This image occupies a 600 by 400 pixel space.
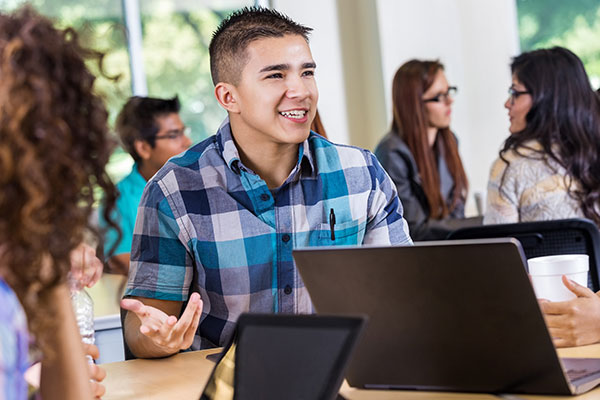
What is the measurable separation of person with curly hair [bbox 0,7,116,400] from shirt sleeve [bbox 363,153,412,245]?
4.11 ft

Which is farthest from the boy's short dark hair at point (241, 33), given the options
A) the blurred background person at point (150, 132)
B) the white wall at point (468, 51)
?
the white wall at point (468, 51)

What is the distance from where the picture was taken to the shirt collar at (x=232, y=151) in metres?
1.96

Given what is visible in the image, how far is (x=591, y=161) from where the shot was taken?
114 inches

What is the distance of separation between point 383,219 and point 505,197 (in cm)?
102

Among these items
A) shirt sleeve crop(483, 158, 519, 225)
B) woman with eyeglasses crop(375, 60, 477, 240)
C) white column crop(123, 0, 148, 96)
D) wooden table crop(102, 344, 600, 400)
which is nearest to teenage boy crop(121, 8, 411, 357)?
wooden table crop(102, 344, 600, 400)

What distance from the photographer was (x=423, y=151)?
4223 millimetres

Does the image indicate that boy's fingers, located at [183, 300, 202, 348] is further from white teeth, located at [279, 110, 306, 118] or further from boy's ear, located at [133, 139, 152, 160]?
boy's ear, located at [133, 139, 152, 160]

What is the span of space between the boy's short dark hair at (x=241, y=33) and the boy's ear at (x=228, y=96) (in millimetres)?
16

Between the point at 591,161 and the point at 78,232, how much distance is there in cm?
245

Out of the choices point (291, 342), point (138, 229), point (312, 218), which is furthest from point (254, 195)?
point (291, 342)

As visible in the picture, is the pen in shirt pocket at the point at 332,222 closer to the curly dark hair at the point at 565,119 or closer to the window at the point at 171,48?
the curly dark hair at the point at 565,119

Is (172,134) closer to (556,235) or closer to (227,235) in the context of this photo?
(227,235)

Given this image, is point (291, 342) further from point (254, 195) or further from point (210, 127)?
point (210, 127)

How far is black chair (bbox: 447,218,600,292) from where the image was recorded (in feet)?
7.06
